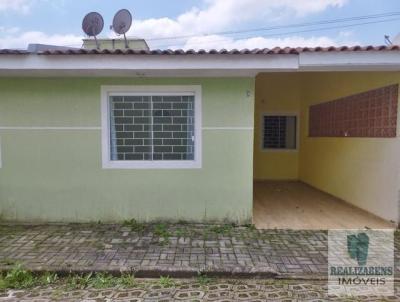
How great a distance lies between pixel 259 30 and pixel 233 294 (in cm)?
2104

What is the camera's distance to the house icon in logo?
4.50 metres

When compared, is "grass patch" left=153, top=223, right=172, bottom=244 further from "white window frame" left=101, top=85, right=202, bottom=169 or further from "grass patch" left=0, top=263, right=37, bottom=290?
"grass patch" left=0, top=263, right=37, bottom=290

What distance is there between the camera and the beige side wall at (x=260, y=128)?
1116 cm

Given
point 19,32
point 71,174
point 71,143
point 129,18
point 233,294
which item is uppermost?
point 19,32

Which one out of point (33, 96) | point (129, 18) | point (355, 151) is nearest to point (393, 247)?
point (355, 151)

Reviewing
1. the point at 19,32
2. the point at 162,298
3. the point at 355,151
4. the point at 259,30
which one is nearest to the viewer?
the point at 162,298

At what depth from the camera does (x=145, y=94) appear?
591cm

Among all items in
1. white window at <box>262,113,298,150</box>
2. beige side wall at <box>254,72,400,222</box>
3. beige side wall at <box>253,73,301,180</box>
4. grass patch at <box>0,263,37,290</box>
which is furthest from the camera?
white window at <box>262,113,298,150</box>

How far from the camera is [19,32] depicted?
1825cm

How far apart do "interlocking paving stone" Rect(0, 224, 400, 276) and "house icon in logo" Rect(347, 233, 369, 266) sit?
0.40 meters

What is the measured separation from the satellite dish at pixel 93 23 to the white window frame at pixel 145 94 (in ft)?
9.58

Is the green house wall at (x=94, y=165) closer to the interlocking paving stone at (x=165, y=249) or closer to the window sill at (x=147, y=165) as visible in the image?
the window sill at (x=147, y=165)

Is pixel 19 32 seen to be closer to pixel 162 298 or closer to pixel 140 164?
pixel 140 164

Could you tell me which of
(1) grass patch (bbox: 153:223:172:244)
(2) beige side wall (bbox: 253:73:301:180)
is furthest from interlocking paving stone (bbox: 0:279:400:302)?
(2) beige side wall (bbox: 253:73:301:180)
